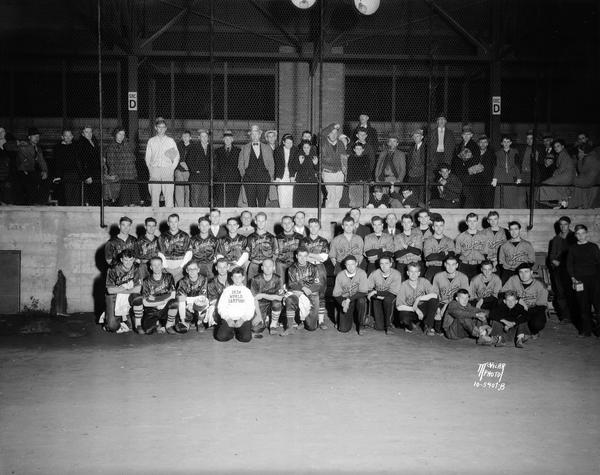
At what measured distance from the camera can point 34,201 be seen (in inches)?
538

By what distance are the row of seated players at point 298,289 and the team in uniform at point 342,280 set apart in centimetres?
2

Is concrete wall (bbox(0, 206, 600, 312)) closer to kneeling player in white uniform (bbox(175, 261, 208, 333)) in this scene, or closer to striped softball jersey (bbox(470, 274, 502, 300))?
→ kneeling player in white uniform (bbox(175, 261, 208, 333))

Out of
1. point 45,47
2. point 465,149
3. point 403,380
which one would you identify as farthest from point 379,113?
point 403,380

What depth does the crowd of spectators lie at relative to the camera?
1372 cm

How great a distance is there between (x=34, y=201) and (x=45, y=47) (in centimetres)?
662

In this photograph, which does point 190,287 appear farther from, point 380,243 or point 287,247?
point 380,243

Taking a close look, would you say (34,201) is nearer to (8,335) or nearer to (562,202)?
(8,335)

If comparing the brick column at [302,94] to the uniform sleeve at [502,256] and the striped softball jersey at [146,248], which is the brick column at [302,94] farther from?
the uniform sleeve at [502,256]

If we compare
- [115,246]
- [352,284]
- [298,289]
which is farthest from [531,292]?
[115,246]

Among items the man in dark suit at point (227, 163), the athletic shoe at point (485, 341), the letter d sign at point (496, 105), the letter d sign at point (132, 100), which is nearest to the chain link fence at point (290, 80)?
the letter d sign at point (496, 105)

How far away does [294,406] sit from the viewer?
7730mm

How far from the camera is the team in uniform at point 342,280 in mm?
10992

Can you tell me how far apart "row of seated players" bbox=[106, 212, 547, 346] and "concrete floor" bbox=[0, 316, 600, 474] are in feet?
1.50

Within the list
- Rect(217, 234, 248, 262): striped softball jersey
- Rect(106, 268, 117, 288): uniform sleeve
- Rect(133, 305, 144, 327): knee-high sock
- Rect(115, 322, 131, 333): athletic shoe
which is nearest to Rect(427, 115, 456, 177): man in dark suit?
Rect(217, 234, 248, 262): striped softball jersey
